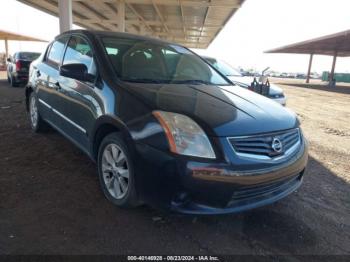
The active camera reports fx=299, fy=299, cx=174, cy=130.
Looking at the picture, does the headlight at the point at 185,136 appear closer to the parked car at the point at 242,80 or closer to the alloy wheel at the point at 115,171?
the alloy wheel at the point at 115,171

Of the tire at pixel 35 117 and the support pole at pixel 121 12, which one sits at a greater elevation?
the support pole at pixel 121 12

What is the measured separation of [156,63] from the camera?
11.9ft

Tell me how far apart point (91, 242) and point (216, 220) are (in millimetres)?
1147

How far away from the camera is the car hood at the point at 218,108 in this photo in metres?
2.42

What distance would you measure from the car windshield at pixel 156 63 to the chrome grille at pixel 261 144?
49.1 inches

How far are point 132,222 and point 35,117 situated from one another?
326 centimetres

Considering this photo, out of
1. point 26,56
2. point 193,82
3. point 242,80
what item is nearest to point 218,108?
point 193,82

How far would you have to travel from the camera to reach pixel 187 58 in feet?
13.4

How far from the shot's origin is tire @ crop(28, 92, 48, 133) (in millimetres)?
4879

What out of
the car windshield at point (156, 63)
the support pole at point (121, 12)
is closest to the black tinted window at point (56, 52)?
the car windshield at point (156, 63)

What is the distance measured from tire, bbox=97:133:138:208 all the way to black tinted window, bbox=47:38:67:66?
189 centimetres

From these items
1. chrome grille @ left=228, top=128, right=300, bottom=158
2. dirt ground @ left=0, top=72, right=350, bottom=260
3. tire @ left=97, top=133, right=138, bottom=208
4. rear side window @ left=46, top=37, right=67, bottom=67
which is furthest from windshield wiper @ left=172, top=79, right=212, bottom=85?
rear side window @ left=46, top=37, right=67, bottom=67

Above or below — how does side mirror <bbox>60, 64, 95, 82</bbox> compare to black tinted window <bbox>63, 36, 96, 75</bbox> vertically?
below

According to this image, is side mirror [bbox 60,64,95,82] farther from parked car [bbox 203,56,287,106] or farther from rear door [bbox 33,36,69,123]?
parked car [bbox 203,56,287,106]
